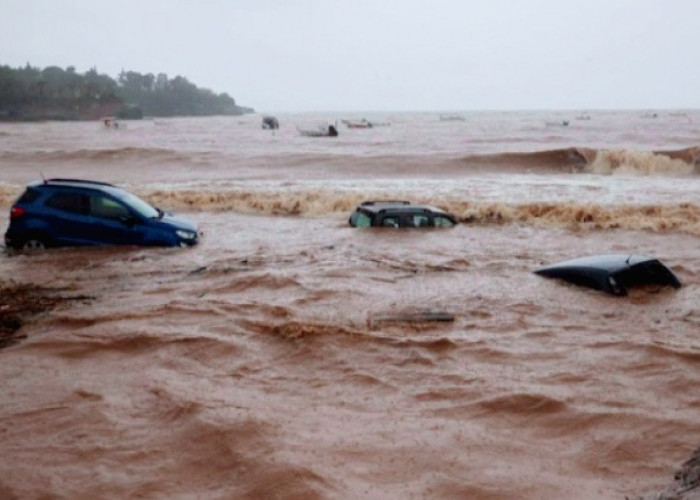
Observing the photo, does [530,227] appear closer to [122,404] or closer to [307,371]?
[307,371]

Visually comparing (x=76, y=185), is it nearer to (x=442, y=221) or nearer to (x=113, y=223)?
(x=113, y=223)

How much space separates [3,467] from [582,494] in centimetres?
422

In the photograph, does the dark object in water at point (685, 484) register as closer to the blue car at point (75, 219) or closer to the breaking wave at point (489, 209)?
the blue car at point (75, 219)

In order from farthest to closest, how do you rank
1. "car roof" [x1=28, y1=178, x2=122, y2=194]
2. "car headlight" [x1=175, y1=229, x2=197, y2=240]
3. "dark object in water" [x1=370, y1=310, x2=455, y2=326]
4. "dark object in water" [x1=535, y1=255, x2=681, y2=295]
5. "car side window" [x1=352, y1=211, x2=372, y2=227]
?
1. "car side window" [x1=352, y1=211, x2=372, y2=227]
2. "car headlight" [x1=175, y1=229, x2=197, y2=240]
3. "car roof" [x1=28, y1=178, x2=122, y2=194]
4. "dark object in water" [x1=535, y1=255, x2=681, y2=295]
5. "dark object in water" [x1=370, y1=310, x2=455, y2=326]

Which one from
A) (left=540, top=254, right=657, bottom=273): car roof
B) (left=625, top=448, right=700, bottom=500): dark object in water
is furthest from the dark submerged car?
(left=625, top=448, right=700, bottom=500): dark object in water

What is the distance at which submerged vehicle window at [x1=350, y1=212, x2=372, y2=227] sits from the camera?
15945mm

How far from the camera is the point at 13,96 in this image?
415ft

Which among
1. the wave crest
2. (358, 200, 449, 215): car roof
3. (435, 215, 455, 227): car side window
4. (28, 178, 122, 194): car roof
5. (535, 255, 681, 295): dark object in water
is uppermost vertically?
the wave crest

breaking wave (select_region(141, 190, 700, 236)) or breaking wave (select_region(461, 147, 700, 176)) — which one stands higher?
breaking wave (select_region(461, 147, 700, 176))

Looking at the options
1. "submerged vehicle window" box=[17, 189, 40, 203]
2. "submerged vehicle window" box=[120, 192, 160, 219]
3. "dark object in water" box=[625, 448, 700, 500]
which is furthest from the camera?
"submerged vehicle window" box=[120, 192, 160, 219]

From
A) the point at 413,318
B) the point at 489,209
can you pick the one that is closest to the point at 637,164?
the point at 489,209

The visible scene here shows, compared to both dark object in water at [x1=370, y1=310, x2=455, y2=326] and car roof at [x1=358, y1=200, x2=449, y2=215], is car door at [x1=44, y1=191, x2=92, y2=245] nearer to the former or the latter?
car roof at [x1=358, y1=200, x2=449, y2=215]

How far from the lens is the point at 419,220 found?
15.6 metres

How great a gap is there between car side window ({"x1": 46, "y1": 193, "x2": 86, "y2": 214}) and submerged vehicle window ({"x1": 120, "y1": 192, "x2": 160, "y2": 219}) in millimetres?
747
